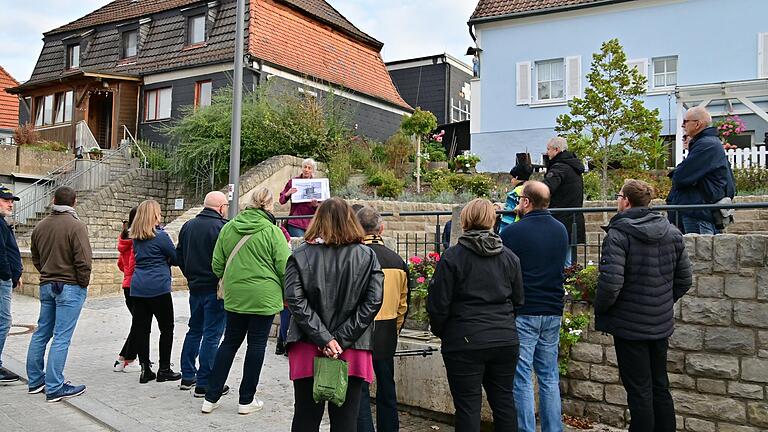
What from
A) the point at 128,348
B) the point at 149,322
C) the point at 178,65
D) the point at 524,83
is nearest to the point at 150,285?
the point at 149,322

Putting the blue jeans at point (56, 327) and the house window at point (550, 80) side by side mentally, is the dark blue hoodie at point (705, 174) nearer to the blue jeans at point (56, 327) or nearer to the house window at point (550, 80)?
the blue jeans at point (56, 327)

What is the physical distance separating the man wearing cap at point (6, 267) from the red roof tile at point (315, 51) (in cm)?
1609

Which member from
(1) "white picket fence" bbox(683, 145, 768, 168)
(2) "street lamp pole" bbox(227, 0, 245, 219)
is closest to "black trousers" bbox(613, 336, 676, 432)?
(2) "street lamp pole" bbox(227, 0, 245, 219)

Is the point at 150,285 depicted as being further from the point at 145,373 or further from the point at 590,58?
the point at 590,58

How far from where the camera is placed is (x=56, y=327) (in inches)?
256

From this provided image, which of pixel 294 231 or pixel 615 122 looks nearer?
pixel 294 231

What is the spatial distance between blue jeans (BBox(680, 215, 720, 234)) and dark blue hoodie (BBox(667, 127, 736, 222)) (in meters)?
0.04

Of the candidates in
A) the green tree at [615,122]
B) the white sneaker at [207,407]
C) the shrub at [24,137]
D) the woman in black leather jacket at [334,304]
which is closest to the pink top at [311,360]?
the woman in black leather jacket at [334,304]

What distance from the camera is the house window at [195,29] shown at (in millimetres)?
25297

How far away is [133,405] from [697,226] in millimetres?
5522

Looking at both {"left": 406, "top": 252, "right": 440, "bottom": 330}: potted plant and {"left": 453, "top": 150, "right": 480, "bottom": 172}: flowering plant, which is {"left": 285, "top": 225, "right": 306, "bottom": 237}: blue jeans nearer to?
{"left": 406, "top": 252, "right": 440, "bottom": 330}: potted plant

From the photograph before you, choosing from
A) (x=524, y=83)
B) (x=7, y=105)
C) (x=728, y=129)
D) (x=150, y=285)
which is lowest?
(x=150, y=285)

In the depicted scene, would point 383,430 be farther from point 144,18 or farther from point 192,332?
point 144,18

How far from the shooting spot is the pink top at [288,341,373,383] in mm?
4121
